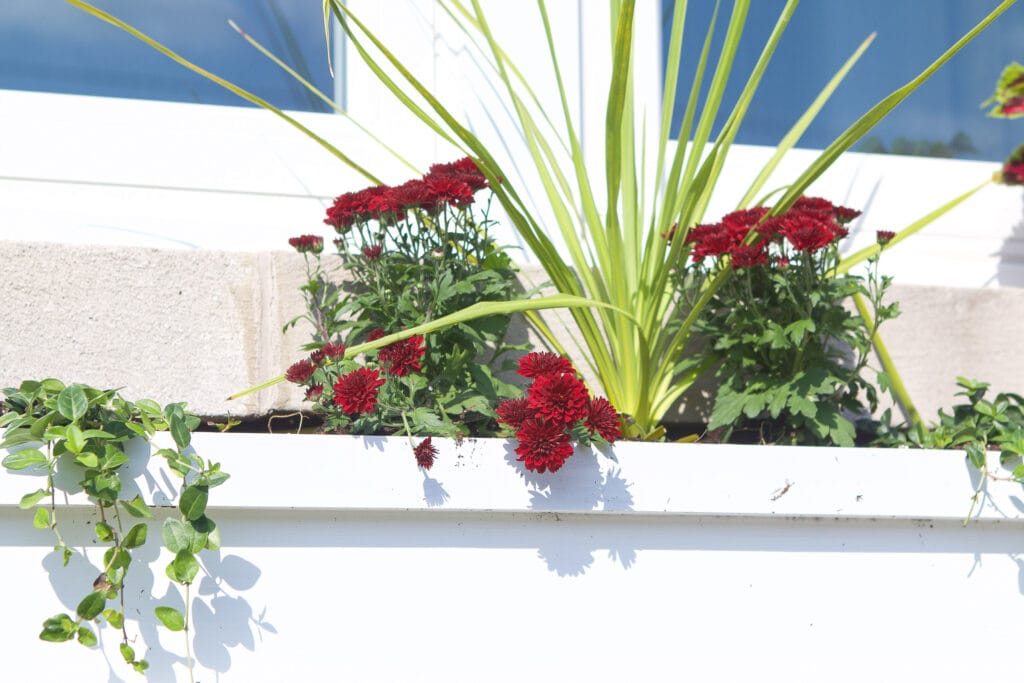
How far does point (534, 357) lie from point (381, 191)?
1.11 feet

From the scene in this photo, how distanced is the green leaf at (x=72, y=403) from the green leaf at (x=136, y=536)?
0.12m

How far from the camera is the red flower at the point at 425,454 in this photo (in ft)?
3.22

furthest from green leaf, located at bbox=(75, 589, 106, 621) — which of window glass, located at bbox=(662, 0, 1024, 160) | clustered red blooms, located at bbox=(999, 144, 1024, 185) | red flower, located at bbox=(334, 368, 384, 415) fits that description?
clustered red blooms, located at bbox=(999, 144, 1024, 185)

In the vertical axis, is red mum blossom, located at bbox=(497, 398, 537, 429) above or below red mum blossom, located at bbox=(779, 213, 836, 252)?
below

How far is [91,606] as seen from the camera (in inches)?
35.0

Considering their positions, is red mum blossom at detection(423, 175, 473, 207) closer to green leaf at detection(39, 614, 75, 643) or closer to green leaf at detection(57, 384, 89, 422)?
green leaf at detection(57, 384, 89, 422)

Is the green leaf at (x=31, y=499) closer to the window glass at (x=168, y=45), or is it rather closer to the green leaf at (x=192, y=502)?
the green leaf at (x=192, y=502)

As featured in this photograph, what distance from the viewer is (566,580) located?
1.06 metres

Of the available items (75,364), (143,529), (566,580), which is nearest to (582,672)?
(566,580)

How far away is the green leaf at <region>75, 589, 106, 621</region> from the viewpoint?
0.89m

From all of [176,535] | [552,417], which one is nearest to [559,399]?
[552,417]

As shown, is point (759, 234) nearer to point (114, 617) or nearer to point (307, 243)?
point (307, 243)

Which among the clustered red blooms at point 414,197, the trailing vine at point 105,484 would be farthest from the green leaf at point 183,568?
the clustered red blooms at point 414,197

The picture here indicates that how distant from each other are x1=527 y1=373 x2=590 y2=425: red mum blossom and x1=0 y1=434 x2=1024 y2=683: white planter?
0.08 metres
